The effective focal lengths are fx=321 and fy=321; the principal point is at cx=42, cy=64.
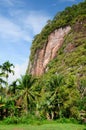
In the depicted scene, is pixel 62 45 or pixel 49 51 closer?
pixel 62 45

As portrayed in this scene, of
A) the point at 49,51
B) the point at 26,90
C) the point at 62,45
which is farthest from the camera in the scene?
the point at 49,51

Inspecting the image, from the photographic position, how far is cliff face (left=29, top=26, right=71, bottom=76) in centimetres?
9750

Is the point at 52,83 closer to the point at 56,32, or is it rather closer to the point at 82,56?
the point at 82,56

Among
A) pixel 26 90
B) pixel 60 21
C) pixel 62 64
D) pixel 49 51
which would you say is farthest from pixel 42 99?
pixel 60 21

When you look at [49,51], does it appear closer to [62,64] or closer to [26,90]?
[62,64]

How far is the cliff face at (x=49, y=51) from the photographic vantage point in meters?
97.5

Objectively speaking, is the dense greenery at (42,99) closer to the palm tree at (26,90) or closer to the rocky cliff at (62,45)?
the palm tree at (26,90)

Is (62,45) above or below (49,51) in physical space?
above

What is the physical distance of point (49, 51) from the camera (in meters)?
99.3

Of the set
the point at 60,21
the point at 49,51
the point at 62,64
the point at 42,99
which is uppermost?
the point at 60,21

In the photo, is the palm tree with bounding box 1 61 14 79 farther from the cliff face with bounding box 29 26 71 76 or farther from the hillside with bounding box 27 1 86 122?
the cliff face with bounding box 29 26 71 76

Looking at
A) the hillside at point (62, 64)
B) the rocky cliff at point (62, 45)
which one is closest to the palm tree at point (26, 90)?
the hillside at point (62, 64)

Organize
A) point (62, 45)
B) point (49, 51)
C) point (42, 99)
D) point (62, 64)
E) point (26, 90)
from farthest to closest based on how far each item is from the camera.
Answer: point (49, 51)
point (62, 45)
point (62, 64)
point (42, 99)
point (26, 90)

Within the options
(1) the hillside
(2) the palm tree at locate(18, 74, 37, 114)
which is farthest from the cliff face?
(2) the palm tree at locate(18, 74, 37, 114)
